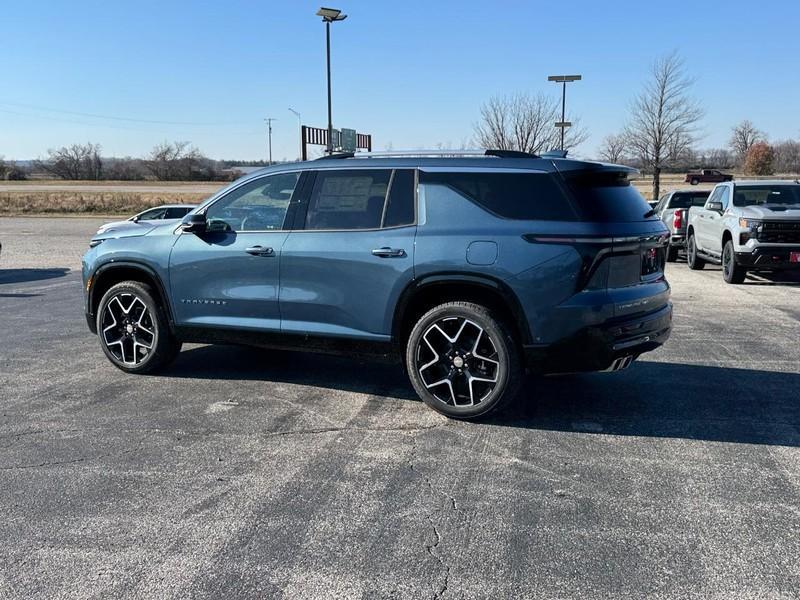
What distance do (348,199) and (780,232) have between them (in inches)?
377

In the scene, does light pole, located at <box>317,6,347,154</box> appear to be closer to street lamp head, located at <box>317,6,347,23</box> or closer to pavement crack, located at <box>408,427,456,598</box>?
street lamp head, located at <box>317,6,347,23</box>

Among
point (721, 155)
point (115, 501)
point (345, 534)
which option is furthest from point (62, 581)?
point (721, 155)

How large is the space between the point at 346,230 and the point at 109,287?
2.61 metres

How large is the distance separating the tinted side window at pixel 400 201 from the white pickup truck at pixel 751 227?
30.2 feet

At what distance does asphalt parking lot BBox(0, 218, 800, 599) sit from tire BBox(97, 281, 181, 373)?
0.22 m

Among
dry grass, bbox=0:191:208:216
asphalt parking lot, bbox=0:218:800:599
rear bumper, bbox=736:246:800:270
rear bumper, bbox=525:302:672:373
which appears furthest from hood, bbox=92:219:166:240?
dry grass, bbox=0:191:208:216

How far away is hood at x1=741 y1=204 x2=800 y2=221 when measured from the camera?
39.3 feet

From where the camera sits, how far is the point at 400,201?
17.0 ft

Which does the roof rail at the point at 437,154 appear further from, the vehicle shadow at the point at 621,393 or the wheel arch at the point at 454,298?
the vehicle shadow at the point at 621,393

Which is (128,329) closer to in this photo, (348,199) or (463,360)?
(348,199)

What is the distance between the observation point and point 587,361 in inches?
186

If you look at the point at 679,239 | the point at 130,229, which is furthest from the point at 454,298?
the point at 679,239

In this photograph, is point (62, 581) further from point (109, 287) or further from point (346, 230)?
point (109, 287)

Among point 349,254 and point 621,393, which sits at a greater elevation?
point 349,254
